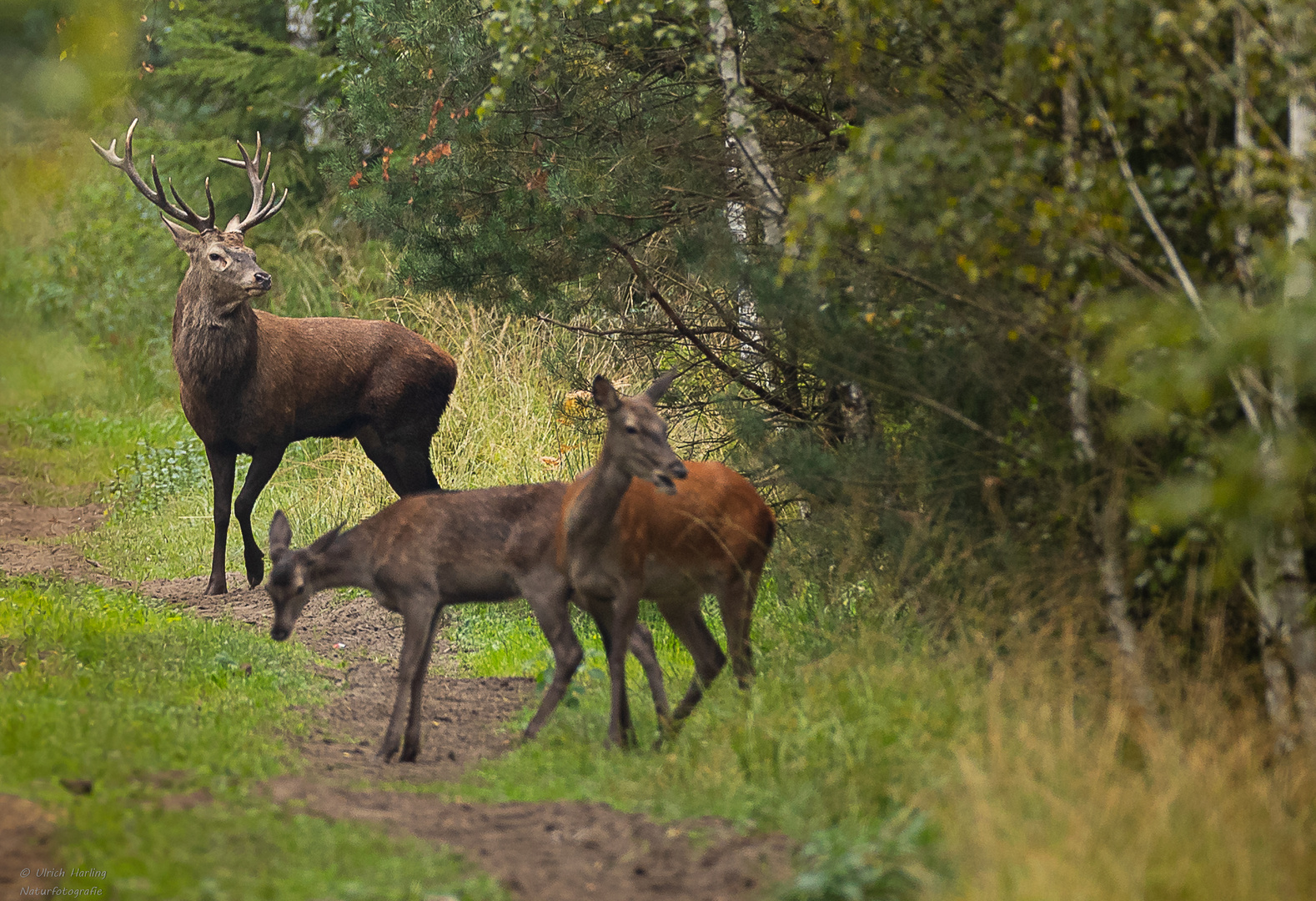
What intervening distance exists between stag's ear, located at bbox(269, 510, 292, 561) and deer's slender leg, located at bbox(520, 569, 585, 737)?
1.25m

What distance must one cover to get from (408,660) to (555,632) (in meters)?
0.69

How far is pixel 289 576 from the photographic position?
22.8ft

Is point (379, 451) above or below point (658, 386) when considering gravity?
below

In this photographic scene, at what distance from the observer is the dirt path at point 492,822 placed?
4328 mm

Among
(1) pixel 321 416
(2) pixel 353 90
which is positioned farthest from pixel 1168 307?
(1) pixel 321 416

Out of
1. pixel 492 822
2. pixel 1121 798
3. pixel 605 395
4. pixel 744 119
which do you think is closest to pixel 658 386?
pixel 605 395

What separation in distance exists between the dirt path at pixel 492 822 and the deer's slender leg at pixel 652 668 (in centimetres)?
78

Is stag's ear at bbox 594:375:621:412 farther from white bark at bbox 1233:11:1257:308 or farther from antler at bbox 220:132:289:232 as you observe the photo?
antler at bbox 220:132:289:232

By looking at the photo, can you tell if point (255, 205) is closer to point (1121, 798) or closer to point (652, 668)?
point (652, 668)

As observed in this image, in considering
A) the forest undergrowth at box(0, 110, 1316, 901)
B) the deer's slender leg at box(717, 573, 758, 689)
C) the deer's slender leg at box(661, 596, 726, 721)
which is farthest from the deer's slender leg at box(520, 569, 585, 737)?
the deer's slender leg at box(717, 573, 758, 689)

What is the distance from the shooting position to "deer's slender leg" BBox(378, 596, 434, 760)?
652 cm

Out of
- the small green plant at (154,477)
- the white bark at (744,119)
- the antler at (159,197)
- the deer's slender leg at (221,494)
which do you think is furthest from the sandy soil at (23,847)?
→ the small green plant at (154,477)

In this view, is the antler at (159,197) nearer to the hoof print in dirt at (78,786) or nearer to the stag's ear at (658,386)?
the stag's ear at (658,386)

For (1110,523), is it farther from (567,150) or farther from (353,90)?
(353,90)
